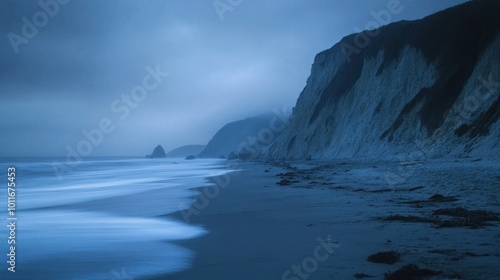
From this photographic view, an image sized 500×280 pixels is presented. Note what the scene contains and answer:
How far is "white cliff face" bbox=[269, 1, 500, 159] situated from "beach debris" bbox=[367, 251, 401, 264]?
1300cm

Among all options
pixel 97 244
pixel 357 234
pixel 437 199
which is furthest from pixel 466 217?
pixel 97 244

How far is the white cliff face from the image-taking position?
71.4ft

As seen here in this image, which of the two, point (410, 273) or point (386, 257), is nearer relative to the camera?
point (410, 273)

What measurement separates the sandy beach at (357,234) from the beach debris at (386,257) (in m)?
0.05

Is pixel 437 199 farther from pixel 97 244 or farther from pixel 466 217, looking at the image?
pixel 97 244

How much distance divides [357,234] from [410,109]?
29.5 m

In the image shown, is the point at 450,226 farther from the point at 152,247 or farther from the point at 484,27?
the point at 484,27

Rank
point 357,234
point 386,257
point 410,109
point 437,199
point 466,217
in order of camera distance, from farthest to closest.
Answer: point 410,109 < point 437,199 < point 466,217 < point 357,234 < point 386,257

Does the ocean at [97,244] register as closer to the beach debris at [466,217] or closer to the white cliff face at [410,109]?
the beach debris at [466,217]

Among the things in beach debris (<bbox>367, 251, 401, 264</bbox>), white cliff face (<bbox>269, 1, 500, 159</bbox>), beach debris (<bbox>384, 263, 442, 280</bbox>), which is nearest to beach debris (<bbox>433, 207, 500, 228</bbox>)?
beach debris (<bbox>367, 251, 401, 264</bbox>)

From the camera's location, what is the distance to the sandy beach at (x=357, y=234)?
472 cm

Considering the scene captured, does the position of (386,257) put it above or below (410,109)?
below

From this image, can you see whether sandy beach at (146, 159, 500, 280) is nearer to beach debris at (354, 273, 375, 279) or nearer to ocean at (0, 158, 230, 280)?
beach debris at (354, 273, 375, 279)

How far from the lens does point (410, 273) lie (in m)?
4.18
